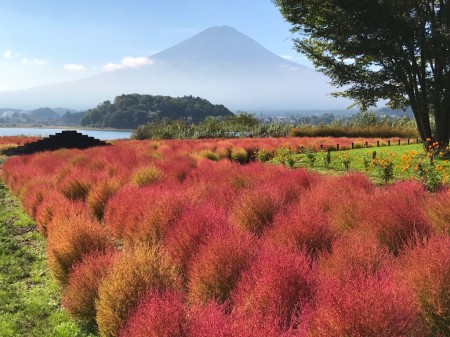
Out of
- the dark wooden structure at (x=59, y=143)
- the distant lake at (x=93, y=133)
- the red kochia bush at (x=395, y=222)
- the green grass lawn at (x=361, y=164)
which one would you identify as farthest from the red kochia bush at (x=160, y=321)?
the distant lake at (x=93, y=133)

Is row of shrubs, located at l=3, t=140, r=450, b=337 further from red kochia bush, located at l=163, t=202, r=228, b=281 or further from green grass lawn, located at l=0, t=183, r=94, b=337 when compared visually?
green grass lawn, located at l=0, t=183, r=94, b=337

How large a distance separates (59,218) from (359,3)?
16.2 metres

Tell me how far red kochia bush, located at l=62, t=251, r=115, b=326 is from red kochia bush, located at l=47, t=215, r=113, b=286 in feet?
2.17

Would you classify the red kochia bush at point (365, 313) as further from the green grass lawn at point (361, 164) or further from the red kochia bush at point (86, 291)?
the green grass lawn at point (361, 164)

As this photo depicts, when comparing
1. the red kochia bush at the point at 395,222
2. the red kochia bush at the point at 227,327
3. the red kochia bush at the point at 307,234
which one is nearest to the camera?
the red kochia bush at the point at 227,327

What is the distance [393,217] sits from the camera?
18.9 ft

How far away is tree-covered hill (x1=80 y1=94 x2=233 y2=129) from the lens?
132m

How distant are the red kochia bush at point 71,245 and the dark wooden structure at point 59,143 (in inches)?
925

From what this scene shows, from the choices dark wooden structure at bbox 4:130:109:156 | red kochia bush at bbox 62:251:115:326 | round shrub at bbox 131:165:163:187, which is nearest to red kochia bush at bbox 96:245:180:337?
red kochia bush at bbox 62:251:115:326

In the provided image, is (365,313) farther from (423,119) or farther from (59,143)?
(59,143)

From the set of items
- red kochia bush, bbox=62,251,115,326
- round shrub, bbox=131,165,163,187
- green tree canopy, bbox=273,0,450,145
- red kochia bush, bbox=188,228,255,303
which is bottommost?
red kochia bush, bbox=62,251,115,326

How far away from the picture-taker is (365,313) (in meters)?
2.94

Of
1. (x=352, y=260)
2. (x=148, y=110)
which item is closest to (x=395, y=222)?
(x=352, y=260)

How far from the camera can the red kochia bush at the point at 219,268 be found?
448 centimetres
